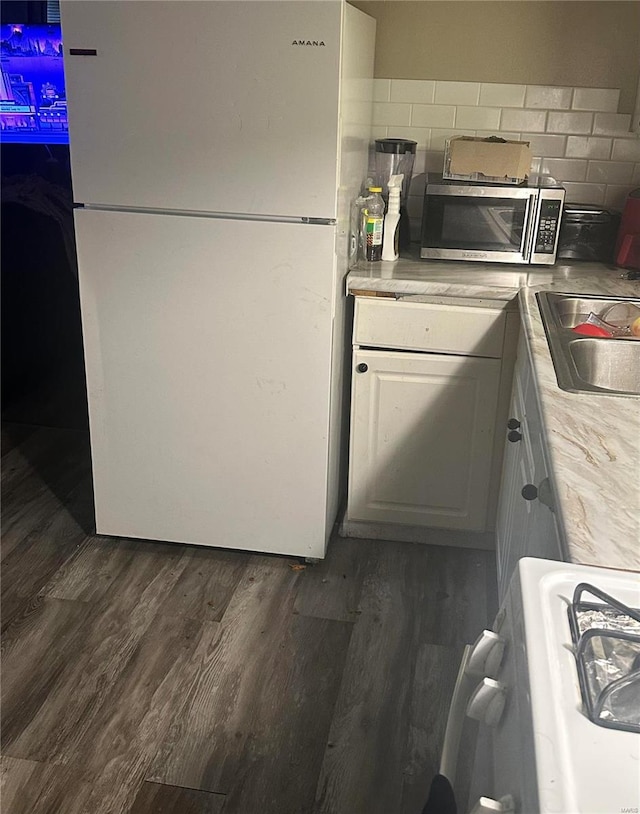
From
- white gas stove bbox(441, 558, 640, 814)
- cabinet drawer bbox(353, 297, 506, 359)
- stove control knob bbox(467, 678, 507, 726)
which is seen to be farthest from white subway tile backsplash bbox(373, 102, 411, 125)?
stove control knob bbox(467, 678, 507, 726)

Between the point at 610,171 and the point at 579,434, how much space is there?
5.58 ft

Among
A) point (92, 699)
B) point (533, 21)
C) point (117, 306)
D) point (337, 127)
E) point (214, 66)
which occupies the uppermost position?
point (533, 21)

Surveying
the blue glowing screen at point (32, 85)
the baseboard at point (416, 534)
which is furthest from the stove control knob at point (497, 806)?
the blue glowing screen at point (32, 85)

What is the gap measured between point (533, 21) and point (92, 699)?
246 cm

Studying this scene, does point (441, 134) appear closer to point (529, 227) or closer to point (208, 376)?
point (529, 227)

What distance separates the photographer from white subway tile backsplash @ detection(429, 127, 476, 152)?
2812 millimetres

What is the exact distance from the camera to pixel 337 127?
83.7 inches

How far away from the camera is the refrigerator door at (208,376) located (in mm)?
2299

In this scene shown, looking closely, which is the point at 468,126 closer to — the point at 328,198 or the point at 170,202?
the point at 328,198

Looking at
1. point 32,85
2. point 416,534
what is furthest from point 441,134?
point 32,85

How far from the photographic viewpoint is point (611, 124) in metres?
2.71

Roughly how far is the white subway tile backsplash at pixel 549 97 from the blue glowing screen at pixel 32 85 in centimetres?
165

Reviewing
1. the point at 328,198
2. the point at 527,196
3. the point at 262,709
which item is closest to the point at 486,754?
the point at 262,709

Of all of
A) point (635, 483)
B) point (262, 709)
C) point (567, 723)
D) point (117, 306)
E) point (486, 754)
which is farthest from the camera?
point (117, 306)
